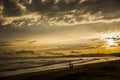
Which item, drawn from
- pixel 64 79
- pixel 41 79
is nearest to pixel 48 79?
pixel 41 79

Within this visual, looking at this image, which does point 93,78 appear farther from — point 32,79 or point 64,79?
point 32,79

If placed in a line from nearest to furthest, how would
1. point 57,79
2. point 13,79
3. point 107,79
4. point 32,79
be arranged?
point 107,79, point 57,79, point 32,79, point 13,79

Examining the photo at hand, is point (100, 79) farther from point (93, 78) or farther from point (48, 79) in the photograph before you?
point (48, 79)

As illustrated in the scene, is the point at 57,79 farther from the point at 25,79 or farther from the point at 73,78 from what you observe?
the point at 25,79

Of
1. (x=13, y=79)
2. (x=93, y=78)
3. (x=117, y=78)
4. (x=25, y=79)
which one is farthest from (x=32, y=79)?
(x=117, y=78)

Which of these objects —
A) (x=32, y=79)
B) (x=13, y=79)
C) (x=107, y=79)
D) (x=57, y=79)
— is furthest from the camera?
(x=13, y=79)

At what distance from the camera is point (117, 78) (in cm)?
3209

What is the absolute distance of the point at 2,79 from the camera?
40750 mm

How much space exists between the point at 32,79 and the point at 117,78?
42.6 ft

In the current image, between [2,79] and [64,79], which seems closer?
[64,79]

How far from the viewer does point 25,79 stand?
3775cm

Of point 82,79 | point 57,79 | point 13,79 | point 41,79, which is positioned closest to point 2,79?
point 13,79

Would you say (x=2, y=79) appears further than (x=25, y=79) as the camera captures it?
Yes

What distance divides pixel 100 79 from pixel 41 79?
9.39 meters
